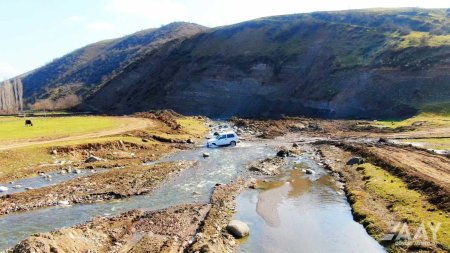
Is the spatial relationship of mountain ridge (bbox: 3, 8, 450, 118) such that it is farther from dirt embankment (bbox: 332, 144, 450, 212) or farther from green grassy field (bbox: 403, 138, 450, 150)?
dirt embankment (bbox: 332, 144, 450, 212)

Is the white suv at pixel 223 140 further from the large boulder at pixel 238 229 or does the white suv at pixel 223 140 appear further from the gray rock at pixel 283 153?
the large boulder at pixel 238 229

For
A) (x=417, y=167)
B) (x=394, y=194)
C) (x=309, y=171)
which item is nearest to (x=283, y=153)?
(x=309, y=171)

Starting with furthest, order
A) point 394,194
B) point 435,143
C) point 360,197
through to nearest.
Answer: point 435,143, point 360,197, point 394,194

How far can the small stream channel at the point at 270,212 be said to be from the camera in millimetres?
24688

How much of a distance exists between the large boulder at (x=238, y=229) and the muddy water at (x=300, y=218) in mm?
414

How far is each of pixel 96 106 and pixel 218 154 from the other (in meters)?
104

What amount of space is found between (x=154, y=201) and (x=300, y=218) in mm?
11506

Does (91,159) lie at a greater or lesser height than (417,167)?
lesser

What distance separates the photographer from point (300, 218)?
2933 cm

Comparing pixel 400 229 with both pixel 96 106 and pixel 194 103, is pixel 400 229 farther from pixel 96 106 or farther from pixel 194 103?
pixel 96 106

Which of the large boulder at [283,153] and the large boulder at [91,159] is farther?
the large boulder at [283,153]

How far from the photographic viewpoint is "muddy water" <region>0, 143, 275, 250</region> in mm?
27281

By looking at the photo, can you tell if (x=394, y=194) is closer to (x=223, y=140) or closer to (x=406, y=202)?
(x=406, y=202)

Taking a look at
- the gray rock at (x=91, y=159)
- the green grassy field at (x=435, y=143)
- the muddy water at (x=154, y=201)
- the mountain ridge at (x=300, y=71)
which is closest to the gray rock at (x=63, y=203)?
the muddy water at (x=154, y=201)
